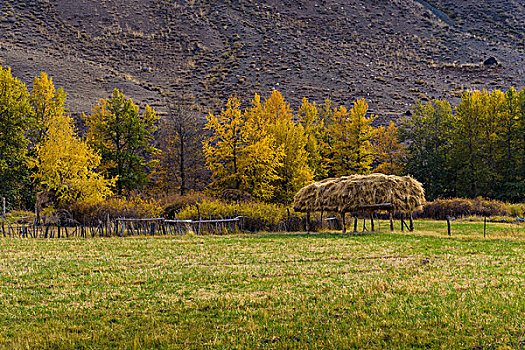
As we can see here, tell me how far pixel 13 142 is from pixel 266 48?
62.1 meters

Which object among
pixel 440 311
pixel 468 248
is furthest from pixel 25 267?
pixel 468 248

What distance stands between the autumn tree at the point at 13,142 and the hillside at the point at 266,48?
24015 mm

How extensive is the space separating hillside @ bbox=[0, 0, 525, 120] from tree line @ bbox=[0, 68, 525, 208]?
18871mm

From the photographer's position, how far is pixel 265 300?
354 inches

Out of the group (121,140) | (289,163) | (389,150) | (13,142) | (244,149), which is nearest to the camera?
(244,149)

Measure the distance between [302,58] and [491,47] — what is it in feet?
137

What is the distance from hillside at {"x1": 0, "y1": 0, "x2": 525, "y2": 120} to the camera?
259 feet

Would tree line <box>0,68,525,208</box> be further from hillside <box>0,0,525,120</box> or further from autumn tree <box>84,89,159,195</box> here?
hillside <box>0,0,525,120</box>

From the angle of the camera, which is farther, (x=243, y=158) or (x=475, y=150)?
(x=475, y=150)

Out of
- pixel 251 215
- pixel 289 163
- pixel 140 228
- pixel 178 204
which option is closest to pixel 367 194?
pixel 251 215

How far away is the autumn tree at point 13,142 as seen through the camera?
39.2 m

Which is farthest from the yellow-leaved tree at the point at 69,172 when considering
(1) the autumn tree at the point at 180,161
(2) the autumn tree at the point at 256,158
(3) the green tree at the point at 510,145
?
(3) the green tree at the point at 510,145

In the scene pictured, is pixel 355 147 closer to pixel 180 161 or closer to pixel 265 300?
pixel 180 161

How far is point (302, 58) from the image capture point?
90438 millimetres
